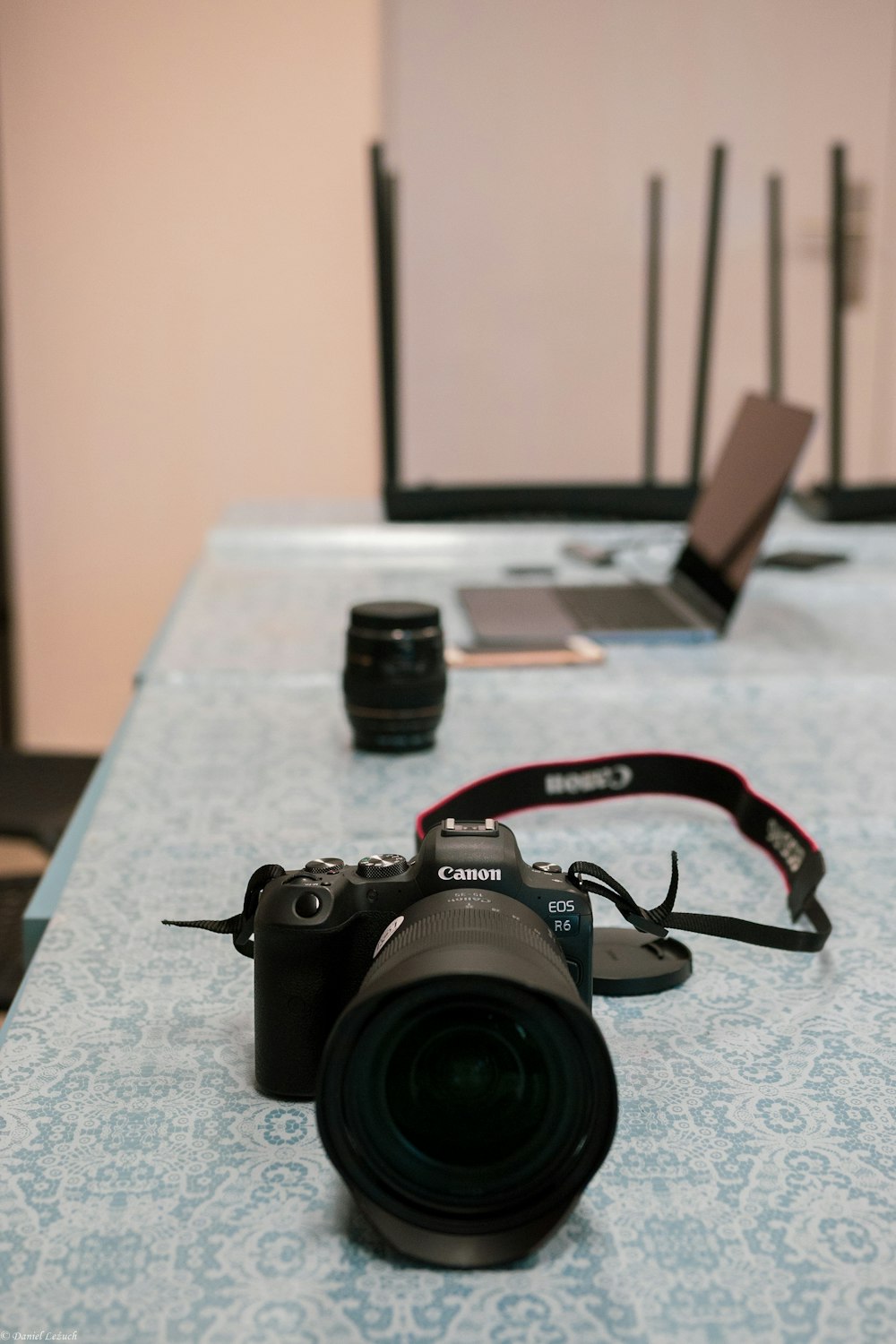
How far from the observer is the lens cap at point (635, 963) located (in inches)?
28.7

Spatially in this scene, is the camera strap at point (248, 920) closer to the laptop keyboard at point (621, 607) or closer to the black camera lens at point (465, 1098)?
the black camera lens at point (465, 1098)

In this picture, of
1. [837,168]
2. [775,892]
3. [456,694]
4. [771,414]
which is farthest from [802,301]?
[775,892]

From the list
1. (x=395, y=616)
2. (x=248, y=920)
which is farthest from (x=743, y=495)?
(x=248, y=920)

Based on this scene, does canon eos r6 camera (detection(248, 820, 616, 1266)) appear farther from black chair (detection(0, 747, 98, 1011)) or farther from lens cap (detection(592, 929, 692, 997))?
black chair (detection(0, 747, 98, 1011))

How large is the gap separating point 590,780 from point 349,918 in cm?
44

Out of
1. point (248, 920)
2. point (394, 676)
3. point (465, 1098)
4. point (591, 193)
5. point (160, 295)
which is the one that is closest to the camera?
point (465, 1098)

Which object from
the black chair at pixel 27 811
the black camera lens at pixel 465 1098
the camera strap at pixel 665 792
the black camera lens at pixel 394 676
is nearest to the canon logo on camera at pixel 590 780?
the camera strap at pixel 665 792

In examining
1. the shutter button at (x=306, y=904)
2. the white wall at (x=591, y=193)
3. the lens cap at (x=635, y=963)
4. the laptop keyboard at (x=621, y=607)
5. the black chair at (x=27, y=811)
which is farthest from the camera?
the white wall at (x=591, y=193)

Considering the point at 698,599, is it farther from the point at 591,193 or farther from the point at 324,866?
the point at 591,193

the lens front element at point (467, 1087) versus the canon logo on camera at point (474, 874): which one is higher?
the canon logo on camera at point (474, 874)

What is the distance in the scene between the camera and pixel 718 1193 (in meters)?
0.55

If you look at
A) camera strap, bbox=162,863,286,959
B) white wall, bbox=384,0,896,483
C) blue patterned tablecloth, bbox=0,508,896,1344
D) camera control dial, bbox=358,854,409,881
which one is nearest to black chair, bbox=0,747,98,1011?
blue patterned tablecloth, bbox=0,508,896,1344

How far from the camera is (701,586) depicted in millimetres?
1630

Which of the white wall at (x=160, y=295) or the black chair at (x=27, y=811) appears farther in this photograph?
the white wall at (x=160, y=295)
